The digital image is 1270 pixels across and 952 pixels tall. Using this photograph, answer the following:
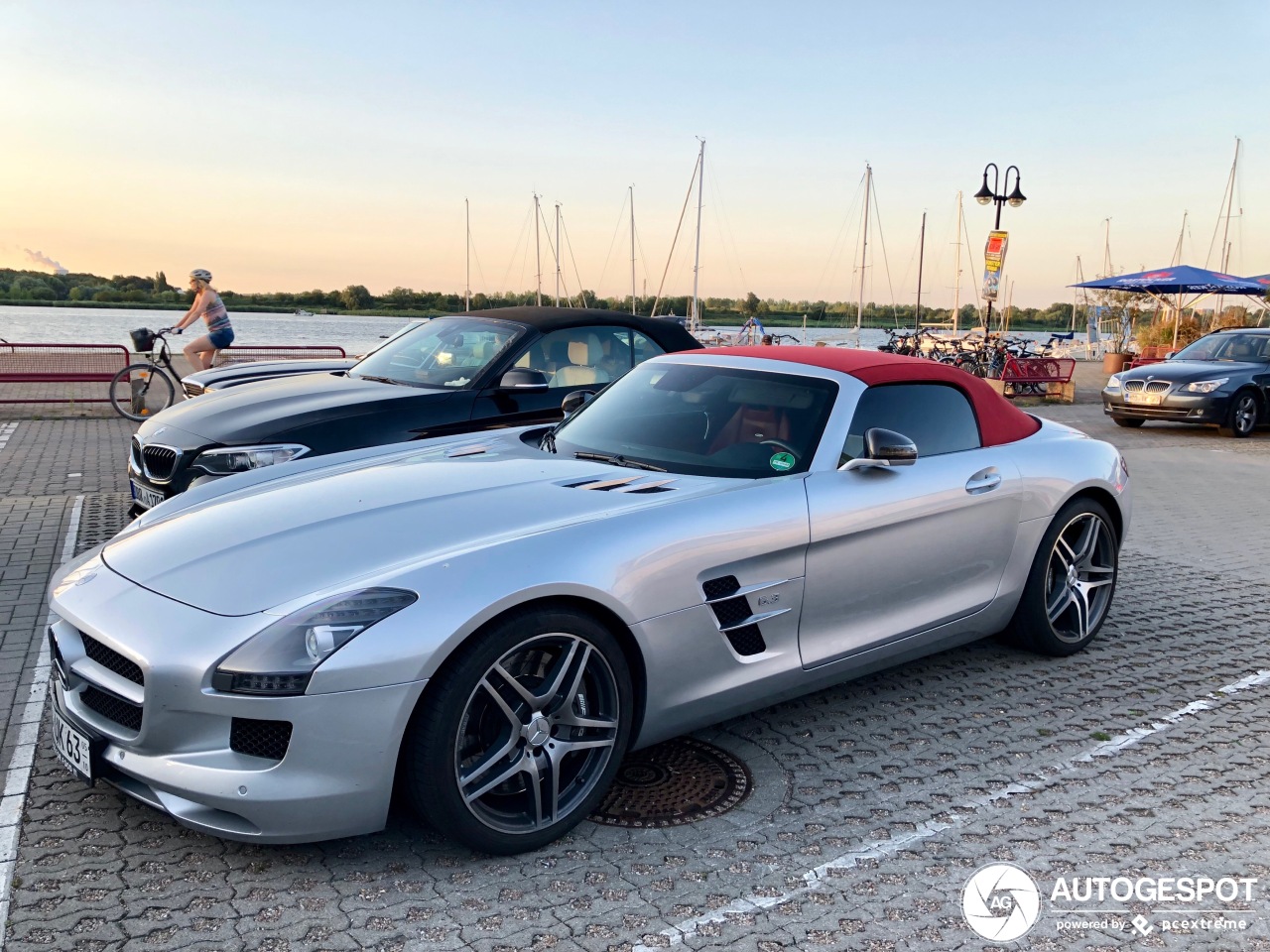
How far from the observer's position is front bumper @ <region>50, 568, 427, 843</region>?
2.79 m

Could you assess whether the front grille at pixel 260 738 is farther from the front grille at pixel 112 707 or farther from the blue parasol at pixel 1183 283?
the blue parasol at pixel 1183 283

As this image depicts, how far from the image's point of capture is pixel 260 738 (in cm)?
281

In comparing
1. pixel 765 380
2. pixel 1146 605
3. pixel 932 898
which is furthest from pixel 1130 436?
pixel 932 898

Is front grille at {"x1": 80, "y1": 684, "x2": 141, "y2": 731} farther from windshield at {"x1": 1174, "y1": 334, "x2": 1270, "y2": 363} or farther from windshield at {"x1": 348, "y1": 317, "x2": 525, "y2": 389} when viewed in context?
windshield at {"x1": 1174, "y1": 334, "x2": 1270, "y2": 363}

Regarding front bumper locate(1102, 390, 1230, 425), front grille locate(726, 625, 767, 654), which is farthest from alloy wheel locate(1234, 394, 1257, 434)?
front grille locate(726, 625, 767, 654)

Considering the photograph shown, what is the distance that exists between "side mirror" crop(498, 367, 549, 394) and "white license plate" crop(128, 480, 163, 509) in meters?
2.22

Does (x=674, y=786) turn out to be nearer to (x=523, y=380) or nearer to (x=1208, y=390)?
(x=523, y=380)

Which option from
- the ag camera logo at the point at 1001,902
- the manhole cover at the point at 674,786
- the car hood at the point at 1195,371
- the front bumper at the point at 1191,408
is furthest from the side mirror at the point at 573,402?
the car hood at the point at 1195,371

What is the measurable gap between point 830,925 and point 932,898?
352 millimetres

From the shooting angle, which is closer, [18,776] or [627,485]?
[18,776]

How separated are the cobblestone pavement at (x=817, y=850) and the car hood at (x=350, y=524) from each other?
0.79m

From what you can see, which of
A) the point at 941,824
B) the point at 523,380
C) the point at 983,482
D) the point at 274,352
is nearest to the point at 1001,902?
the point at 941,824

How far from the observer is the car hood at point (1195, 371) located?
16.1 meters

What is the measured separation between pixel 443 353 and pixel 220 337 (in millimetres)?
7660
